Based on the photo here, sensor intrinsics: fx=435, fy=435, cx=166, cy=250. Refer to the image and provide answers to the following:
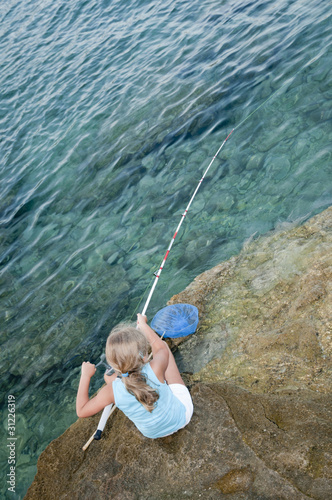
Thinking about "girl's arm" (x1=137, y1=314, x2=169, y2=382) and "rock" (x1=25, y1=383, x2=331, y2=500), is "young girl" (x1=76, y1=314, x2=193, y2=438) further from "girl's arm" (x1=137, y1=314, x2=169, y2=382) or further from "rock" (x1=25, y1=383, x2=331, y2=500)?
"rock" (x1=25, y1=383, x2=331, y2=500)

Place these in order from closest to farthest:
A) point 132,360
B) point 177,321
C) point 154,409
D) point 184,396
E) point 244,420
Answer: point 132,360
point 154,409
point 244,420
point 184,396
point 177,321

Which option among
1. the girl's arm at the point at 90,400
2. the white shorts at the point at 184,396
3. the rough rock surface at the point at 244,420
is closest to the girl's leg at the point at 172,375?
→ the white shorts at the point at 184,396

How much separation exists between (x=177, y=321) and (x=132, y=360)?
1530 mm

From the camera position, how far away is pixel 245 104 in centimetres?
775

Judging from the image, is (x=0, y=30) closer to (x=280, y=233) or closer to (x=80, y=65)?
(x=80, y=65)

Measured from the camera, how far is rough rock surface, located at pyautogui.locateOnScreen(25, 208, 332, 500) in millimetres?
2705

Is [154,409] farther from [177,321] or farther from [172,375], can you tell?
[177,321]

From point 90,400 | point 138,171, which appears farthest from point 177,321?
point 138,171

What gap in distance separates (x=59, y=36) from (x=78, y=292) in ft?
38.4

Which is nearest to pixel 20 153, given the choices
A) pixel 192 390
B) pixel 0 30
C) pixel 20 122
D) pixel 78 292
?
pixel 20 122

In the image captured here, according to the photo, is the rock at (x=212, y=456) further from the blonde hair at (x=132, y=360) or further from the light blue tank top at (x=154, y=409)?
the blonde hair at (x=132, y=360)

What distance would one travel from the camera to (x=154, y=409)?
2924 mm

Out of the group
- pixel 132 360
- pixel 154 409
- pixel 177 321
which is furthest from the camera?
pixel 177 321

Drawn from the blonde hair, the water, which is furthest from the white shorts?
the water
